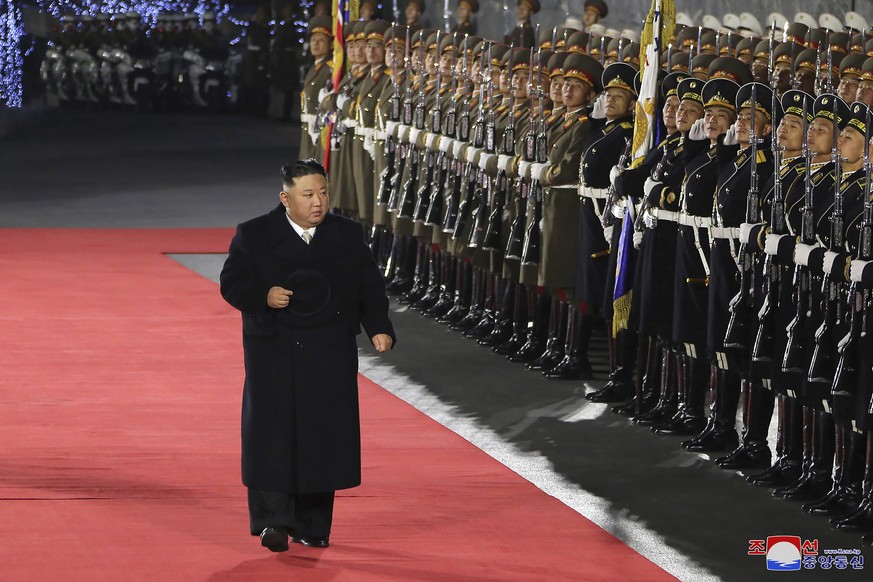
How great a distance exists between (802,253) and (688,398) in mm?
1530

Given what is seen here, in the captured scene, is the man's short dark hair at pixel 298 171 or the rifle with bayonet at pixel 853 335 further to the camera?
the rifle with bayonet at pixel 853 335

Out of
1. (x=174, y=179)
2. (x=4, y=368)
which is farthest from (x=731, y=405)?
(x=174, y=179)

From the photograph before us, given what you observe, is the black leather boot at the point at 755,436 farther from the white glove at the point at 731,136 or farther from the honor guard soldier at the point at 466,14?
the honor guard soldier at the point at 466,14

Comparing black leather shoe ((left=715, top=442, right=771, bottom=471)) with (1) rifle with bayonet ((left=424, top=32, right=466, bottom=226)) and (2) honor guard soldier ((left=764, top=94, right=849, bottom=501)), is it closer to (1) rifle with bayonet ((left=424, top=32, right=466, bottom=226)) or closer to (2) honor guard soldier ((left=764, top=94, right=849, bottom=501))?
(2) honor guard soldier ((left=764, top=94, right=849, bottom=501))

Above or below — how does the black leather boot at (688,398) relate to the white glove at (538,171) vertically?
below

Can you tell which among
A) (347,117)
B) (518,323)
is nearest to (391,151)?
(347,117)

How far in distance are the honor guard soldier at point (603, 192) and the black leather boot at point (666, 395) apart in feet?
1.71

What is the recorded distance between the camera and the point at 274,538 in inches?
245

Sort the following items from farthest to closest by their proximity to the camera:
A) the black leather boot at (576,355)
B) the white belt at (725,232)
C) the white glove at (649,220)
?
the black leather boot at (576,355), the white glove at (649,220), the white belt at (725,232)

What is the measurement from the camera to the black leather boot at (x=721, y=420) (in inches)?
308

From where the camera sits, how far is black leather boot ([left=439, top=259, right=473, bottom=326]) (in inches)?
442

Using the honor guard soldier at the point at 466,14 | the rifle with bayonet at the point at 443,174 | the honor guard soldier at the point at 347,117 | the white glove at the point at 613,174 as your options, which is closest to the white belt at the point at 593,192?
the white glove at the point at 613,174

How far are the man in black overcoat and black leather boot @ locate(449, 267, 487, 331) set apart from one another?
4.68 meters

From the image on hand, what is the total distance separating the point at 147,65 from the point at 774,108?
77.0ft
